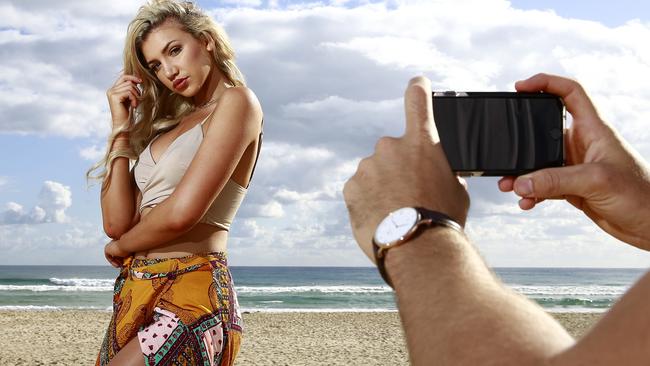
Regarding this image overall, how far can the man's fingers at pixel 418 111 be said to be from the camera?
103 cm

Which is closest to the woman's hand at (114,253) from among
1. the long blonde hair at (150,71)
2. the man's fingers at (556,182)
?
the long blonde hair at (150,71)

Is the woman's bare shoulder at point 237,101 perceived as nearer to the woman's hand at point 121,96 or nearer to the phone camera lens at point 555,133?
the woman's hand at point 121,96

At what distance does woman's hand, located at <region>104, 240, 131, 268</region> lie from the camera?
9.15 ft

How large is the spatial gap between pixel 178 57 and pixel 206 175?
0.65 meters

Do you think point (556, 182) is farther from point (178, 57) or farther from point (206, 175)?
point (178, 57)

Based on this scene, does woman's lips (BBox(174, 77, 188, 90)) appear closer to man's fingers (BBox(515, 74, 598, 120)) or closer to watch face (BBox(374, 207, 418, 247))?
man's fingers (BBox(515, 74, 598, 120))

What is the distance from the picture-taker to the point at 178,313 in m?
2.53

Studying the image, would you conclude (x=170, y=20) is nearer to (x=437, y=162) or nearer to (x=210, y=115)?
(x=210, y=115)

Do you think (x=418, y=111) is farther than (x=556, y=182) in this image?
No

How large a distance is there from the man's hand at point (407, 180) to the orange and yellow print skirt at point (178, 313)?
1629 millimetres

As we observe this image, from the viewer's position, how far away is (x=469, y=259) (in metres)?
0.85

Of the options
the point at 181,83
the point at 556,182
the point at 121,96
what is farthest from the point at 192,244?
the point at 556,182

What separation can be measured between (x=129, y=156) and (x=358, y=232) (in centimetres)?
217

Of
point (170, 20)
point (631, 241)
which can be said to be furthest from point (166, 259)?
point (631, 241)
